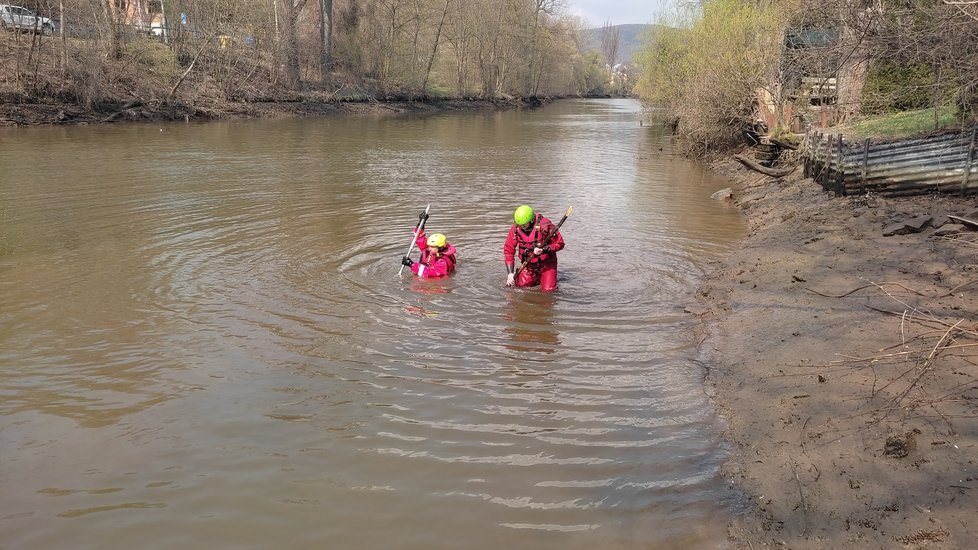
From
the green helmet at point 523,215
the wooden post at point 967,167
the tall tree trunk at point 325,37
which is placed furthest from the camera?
the tall tree trunk at point 325,37

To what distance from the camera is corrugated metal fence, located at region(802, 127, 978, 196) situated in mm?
9883

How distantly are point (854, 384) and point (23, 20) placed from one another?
38.2 m

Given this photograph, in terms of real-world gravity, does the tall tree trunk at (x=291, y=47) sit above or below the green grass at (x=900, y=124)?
above

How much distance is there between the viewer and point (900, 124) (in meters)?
14.4

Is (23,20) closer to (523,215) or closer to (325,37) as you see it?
(325,37)

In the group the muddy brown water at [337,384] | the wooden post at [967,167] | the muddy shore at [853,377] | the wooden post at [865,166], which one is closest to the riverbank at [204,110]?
the muddy brown water at [337,384]

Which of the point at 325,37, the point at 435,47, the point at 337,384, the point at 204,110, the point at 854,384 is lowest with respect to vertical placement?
the point at 337,384

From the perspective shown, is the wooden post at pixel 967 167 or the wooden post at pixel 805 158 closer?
the wooden post at pixel 967 167

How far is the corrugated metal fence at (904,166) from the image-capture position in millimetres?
9883

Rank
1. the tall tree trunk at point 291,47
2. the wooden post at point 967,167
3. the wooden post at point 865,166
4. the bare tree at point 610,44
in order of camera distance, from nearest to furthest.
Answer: the wooden post at point 967,167, the wooden post at point 865,166, the tall tree trunk at point 291,47, the bare tree at point 610,44

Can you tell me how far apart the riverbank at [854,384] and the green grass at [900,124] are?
4.26 metres

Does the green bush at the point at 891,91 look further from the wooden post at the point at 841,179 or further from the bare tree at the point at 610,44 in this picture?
the bare tree at the point at 610,44

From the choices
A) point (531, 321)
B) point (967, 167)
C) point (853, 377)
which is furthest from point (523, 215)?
point (967, 167)

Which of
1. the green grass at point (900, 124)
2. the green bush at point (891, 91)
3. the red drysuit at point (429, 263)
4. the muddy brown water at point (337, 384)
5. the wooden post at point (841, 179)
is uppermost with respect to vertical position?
the green bush at point (891, 91)
